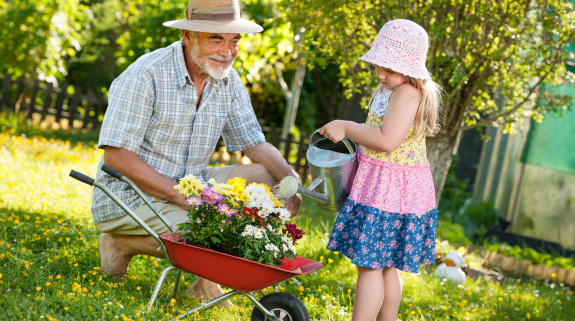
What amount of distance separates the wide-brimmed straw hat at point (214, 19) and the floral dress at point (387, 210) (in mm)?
781

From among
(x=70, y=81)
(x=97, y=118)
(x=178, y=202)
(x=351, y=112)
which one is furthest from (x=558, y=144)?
(x=70, y=81)

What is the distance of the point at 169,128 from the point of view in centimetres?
313

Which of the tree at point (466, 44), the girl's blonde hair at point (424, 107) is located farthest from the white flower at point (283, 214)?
the tree at point (466, 44)

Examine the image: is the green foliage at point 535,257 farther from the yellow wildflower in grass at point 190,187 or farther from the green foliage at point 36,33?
the green foliage at point 36,33

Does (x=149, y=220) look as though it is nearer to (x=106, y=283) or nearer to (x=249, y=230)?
(x=106, y=283)

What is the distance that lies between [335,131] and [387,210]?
0.43 m

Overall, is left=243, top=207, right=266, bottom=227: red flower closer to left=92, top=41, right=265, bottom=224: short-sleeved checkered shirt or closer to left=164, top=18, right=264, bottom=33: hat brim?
left=92, top=41, right=265, bottom=224: short-sleeved checkered shirt

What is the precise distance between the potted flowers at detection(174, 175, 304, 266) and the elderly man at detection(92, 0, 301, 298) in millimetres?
422

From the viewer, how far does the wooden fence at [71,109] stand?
8.60m

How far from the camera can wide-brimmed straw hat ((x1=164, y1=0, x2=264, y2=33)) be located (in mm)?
3008

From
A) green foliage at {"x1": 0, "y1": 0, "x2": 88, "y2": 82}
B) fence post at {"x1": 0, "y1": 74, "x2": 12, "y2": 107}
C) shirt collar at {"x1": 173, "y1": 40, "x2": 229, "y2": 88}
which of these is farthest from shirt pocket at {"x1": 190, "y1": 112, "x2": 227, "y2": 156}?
fence post at {"x1": 0, "y1": 74, "x2": 12, "y2": 107}

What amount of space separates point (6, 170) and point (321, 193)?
3.04m

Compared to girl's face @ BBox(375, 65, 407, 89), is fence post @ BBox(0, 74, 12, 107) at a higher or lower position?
lower

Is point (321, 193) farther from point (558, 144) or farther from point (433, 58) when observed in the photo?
point (558, 144)
